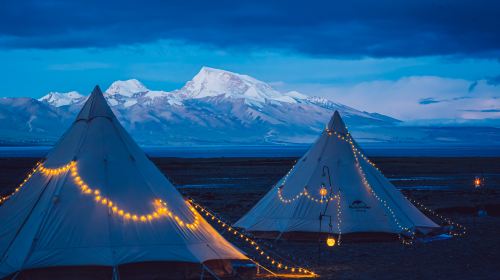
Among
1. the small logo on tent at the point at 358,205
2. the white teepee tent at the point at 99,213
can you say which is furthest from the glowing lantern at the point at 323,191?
the white teepee tent at the point at 99,213

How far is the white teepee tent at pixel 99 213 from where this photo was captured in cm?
1586

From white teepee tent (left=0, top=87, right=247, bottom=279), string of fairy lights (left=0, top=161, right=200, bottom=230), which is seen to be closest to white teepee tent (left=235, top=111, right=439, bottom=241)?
white teepee tent (left=0, top=87, right=247, bottom=279)

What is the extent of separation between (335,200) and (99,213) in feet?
31.0

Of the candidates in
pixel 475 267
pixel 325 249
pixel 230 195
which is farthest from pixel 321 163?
pixel 230 195

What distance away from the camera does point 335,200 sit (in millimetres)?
23922

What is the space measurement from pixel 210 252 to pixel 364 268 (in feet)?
14.0

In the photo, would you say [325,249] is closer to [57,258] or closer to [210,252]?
[210,252]

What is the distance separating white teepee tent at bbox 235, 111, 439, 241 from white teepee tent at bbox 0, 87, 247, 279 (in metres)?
6.49

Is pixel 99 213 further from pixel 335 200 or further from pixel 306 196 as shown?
pixel 335 200

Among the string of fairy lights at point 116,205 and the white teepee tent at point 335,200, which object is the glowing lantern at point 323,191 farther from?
the string of fairy lights at point 116,205

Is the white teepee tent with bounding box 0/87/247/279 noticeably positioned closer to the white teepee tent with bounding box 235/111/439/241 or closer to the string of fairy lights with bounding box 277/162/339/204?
the white teepee tent with bounding box 235/111/439/241

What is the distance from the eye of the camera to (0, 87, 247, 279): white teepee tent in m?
15.9

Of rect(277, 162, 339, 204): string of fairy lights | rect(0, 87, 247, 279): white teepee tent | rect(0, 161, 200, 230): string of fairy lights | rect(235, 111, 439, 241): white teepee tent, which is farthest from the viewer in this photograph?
rect(277, 162, 339, 204): string of fairy lights

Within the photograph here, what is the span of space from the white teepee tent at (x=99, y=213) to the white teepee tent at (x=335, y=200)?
6.49 meters
